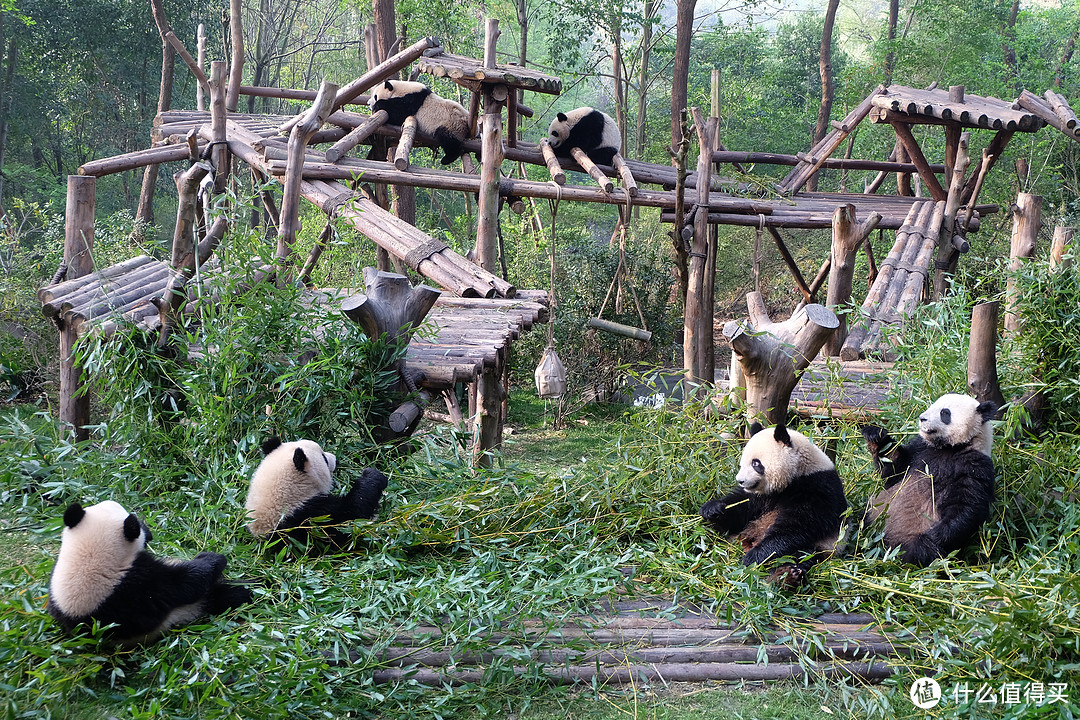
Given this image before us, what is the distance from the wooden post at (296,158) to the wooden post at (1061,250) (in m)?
3.88

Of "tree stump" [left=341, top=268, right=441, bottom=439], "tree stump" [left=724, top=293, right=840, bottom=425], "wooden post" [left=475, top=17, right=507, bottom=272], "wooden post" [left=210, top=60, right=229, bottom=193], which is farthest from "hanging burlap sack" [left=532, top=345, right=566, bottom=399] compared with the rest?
"tree stump" [left=724, top=293, right=840, bottom=425]

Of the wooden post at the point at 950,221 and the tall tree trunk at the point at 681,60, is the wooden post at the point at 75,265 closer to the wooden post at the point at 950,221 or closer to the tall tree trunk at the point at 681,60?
the wooden post at the point at 950,221

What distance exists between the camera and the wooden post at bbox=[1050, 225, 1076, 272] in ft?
12.0

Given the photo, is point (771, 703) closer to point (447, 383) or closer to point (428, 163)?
point (447, 383)

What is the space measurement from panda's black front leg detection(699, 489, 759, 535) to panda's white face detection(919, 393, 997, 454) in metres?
0.76

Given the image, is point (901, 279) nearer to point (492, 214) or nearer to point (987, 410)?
point (492, 214)

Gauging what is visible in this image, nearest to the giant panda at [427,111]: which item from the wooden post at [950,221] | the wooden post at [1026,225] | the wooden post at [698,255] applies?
the wooden post at [698,255]

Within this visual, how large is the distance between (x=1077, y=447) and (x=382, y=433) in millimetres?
2990

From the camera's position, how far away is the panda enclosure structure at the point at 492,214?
13.9 feet

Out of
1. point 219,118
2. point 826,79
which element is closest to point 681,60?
point 826,79

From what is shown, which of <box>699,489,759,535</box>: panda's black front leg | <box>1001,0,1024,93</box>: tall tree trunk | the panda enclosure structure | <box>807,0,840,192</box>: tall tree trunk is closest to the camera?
<box>699,489,759,535</box>: panda's black front leg

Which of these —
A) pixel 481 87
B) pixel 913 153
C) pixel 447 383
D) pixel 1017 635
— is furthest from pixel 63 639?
pixel 913 153

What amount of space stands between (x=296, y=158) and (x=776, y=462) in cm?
341

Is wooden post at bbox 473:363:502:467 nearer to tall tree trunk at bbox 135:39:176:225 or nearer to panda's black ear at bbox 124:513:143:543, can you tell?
panda's black ear at bbox 124:513:143:543
